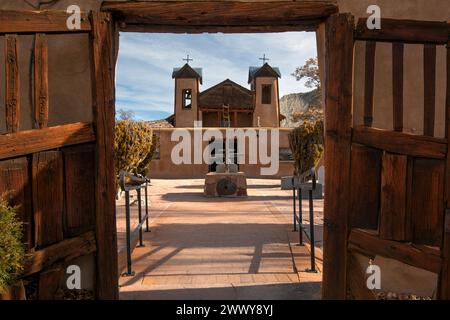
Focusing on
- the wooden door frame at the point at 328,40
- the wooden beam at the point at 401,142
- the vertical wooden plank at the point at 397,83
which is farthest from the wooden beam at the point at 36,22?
the vertical wooden plank at the point at 397,83

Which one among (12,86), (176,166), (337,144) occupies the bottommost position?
(176,166)

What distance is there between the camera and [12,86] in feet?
9.59

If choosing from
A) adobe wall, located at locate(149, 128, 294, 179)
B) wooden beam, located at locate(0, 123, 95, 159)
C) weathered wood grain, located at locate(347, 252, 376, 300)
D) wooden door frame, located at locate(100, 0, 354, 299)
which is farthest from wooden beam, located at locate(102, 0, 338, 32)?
adobe wall, located at locate(149, 128, 294, 179)

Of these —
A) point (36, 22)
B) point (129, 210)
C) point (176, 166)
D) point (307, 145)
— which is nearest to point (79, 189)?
point (36, 22)

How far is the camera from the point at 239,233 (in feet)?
22.5

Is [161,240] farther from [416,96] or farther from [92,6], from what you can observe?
[416,96]

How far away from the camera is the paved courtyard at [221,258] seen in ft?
12.8

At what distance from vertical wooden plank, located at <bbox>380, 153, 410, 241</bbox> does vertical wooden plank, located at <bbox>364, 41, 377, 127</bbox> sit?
1.29 ft

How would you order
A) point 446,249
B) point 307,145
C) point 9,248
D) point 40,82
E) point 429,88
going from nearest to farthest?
→ point 9,248 → point 446,249 → point 40,82 → point 429,88 → point 307,145

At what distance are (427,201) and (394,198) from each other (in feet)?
0.85

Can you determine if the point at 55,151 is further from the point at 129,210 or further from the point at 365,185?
the point at 365,185

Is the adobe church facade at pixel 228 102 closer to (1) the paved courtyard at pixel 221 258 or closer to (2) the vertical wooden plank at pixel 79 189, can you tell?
(1) the paved courtyard at pixel 221 258
